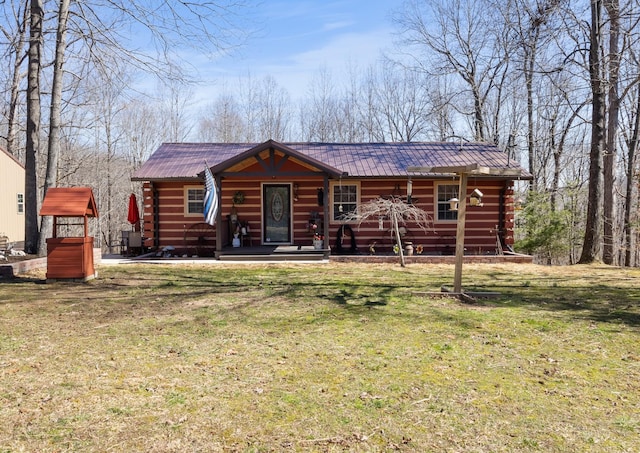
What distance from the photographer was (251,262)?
12672 mm

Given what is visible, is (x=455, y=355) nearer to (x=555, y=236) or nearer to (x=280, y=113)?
(x=555, y=236)

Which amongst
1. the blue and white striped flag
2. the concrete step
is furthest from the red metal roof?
the concrete step

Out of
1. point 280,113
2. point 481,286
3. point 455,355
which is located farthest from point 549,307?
point 280,113

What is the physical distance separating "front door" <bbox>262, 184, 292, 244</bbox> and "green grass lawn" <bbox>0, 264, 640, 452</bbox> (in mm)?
7242

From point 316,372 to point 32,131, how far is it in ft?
36.0

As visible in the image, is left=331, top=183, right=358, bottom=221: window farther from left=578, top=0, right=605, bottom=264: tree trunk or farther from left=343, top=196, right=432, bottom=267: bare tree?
left=578, top=0, right=605, bottom=264: tree trunk

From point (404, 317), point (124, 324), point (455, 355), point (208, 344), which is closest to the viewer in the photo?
point (455, 355)

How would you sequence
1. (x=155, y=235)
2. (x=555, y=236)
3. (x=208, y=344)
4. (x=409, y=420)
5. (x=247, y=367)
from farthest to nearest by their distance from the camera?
(x=555, y=236) < (x=155, y=235) < (x=208, y=344) < (x=247, y=367) < (x=409, y=420)

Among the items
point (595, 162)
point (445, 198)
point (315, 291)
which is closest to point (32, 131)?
point (315, 291)

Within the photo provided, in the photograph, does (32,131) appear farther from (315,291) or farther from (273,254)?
(315,291)

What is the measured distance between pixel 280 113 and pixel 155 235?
21159mm

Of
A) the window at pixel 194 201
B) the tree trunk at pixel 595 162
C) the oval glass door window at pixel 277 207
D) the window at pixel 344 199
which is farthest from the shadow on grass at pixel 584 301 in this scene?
the window at pixel 194 201

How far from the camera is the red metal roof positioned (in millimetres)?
14469

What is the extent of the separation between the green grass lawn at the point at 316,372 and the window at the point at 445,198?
24.0 ft
